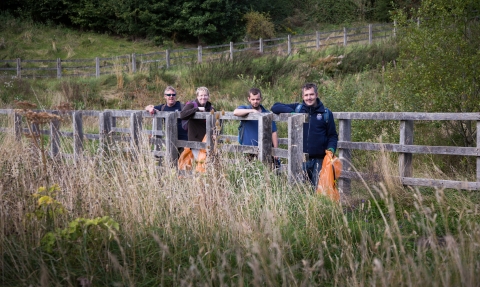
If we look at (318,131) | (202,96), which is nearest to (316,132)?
(318,131)

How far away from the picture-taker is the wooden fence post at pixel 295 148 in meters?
6.49

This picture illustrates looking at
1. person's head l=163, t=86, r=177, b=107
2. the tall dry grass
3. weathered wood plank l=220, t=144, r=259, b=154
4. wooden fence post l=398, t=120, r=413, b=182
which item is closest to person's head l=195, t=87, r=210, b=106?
person's head l=163, t=86, r=177, b=107

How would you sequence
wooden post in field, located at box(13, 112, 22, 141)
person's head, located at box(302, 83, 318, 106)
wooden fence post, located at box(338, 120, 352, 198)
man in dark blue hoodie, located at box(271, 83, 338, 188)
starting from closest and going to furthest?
1. person's head, located at box(302, 83, 318, 106)
2. man in dark blue hoodie, located at box(271, 83, 338, 188)
3. wooden fence post, located at box(338, 120, 352, 198)
4. wooden post in field, located at box(13, 112, 22, 141)

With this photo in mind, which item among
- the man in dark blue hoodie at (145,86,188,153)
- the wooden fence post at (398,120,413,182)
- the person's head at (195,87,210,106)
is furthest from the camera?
the man in dark blue hoodie at (145,86,188,153)

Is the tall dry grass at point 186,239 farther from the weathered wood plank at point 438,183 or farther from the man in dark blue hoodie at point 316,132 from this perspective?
the man in dark blue hoodie at point 316,132

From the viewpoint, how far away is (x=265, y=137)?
676 cm

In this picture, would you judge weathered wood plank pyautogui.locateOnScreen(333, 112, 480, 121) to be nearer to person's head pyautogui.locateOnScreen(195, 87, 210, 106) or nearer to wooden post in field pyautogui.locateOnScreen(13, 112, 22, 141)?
person's head pyautogui.locateOnScreen(195, 87, 210, 106)

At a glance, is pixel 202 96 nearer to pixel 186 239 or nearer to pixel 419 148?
pixel 419 148

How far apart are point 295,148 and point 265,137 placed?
42 cm

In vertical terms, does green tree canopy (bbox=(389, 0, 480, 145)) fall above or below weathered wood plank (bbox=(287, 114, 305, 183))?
above

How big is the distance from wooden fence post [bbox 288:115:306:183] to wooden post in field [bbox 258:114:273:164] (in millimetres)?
346

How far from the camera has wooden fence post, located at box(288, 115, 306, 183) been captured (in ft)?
21.3

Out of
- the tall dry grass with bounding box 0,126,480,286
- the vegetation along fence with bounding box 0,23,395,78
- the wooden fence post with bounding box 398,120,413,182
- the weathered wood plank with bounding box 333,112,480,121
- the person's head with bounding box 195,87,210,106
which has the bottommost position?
the tall dry grass with bounding box 0,126,480,286

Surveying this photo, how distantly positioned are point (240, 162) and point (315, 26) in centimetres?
3699
